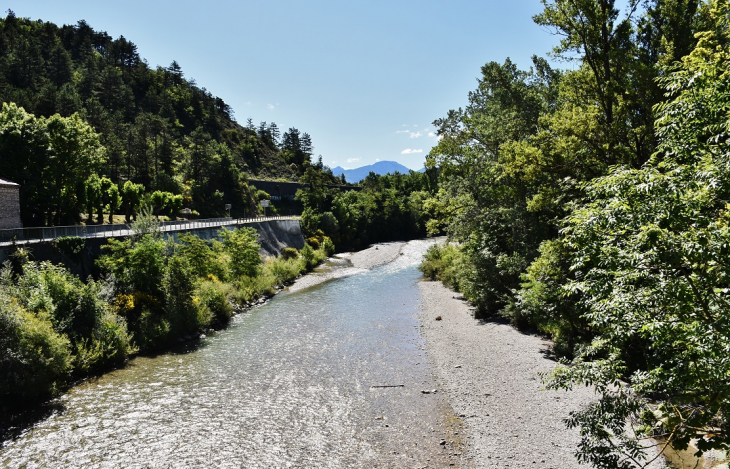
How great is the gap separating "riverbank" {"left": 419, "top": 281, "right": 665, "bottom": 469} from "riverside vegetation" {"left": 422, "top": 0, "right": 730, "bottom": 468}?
1.06 m

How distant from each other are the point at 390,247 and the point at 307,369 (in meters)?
58.6

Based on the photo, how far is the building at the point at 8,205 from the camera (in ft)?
82.4

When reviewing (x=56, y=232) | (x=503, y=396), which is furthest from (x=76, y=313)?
(x=503, y=396)

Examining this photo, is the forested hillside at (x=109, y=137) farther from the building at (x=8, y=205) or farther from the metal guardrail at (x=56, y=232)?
the metal guardrail at (x=56, y=232)

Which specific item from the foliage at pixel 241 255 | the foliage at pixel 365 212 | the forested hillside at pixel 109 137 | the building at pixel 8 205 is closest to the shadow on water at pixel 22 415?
the building at pixel 8 205

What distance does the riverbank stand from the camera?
11.1m

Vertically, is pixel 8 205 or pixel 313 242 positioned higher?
pixel 8 205

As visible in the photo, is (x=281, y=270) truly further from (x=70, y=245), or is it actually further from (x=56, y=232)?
(x=56, y=232)

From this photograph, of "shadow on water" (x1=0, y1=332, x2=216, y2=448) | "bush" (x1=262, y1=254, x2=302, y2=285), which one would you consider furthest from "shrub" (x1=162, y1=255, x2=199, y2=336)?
"bush" (x1=262, y1=254, x2=302, y2=285)

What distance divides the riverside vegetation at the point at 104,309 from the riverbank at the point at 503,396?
14292 mm

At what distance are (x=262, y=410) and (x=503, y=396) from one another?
861 centimetres

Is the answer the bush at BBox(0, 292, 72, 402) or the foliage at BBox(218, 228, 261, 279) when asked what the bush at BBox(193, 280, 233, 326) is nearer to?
the foliage at BBox(218, 228, 261, 279)

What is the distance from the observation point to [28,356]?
48.6 ft

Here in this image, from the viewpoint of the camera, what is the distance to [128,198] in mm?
52281
